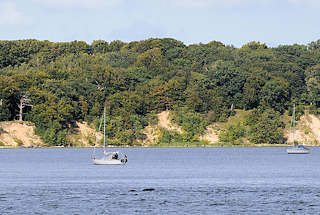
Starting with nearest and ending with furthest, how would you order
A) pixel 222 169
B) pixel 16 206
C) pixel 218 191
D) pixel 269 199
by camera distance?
1. pixel 16 206
2. pixel 269 199
3. pixel 218 191
4. pixel 222 169

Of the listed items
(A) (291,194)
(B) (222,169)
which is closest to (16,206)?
(A) (291,194)

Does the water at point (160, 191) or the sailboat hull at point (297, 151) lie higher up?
the sailboat hull at point (297, 151)

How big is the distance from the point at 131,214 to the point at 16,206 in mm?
11372

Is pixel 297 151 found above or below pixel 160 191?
above

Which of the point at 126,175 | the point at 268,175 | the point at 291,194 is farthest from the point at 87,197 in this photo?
the point at 268,175

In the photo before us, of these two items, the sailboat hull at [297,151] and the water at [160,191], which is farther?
the sailboat hull at [297,151]

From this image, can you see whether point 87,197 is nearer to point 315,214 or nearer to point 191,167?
point 315,214

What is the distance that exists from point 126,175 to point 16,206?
3663 centimetres

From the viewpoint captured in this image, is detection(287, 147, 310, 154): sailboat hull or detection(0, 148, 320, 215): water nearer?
detection(0, 148, 320, 215): water

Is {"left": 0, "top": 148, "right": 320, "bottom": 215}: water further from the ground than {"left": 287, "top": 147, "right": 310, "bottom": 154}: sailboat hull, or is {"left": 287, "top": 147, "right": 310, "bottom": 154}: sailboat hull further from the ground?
{"left": 287, "top": 147, "right": 310, "bottom": 154}: sailboat hull

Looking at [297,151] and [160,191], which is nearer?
[160,191]

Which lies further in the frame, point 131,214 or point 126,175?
point 126,175

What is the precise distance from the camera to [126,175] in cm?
10375

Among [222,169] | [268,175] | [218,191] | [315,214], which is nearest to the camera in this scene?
[315,214]
